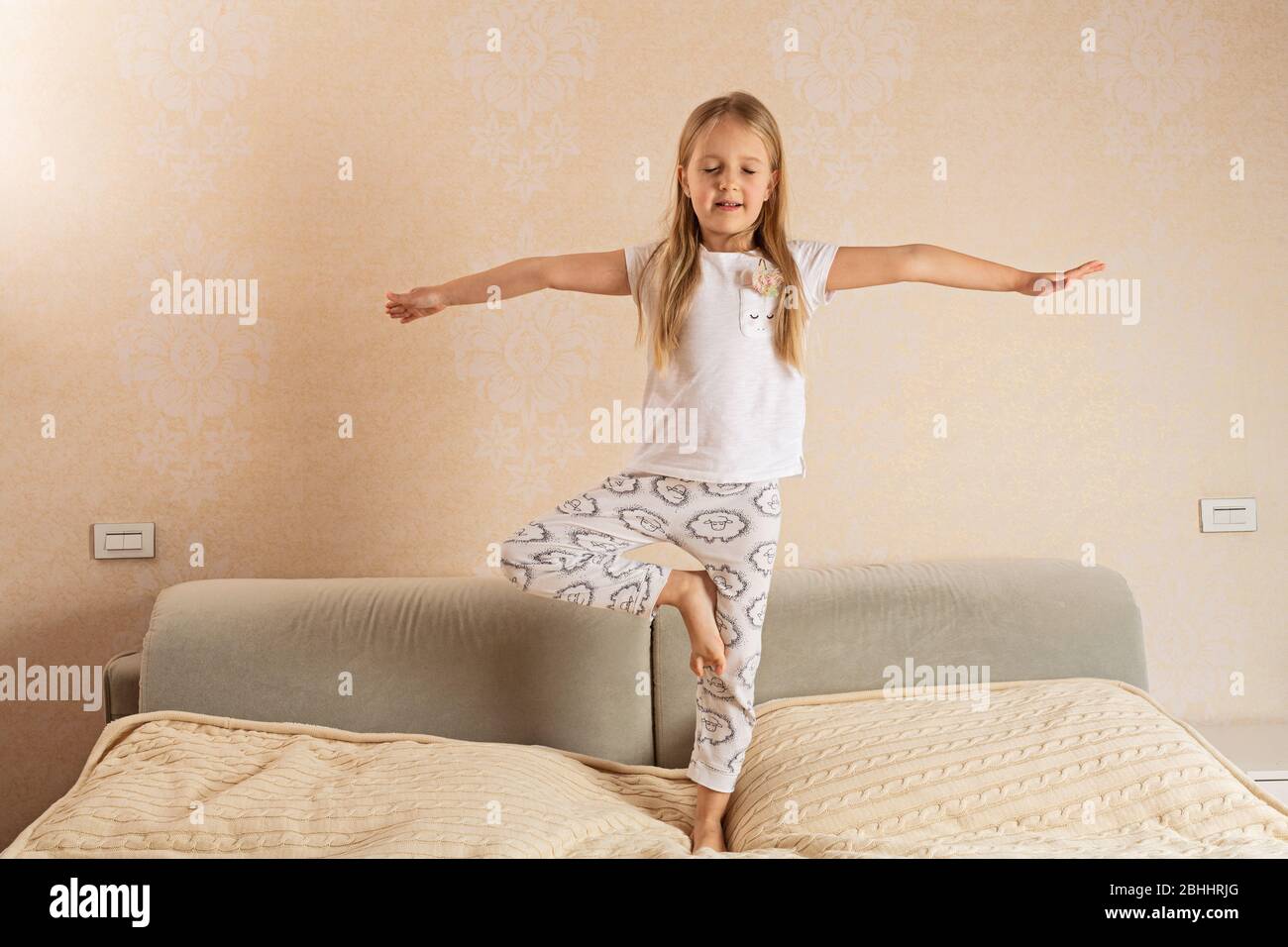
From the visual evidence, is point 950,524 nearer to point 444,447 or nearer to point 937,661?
point 937,661

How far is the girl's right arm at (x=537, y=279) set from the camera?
1.69 m

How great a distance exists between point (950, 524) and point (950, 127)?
854mm

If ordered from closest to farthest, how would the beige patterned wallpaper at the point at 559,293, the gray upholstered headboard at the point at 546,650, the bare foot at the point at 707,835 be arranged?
1. the bare foot at the point at 707,835
2. the gray upholstered headboard at the point at 546,650
3. the beige patterned wallpaper at the point at 559,293

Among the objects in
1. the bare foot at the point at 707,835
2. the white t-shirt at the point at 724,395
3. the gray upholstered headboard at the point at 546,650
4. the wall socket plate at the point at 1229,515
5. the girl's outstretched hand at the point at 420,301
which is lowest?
the bare foot at the point at 707,835

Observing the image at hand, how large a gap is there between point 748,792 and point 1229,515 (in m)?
1.33

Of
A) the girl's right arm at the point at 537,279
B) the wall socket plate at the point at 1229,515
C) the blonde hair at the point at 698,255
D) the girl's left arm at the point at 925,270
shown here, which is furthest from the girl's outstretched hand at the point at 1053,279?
the wall socket plate at the point at 1229,515

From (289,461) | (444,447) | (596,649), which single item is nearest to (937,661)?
(596,649)

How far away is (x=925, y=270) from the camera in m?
1.66

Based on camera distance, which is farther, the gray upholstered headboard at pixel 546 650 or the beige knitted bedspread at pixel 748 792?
the gray upholstered headboard at pixel 546 650

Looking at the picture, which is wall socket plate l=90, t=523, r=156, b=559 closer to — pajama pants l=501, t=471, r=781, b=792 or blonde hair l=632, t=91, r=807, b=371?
pajama pants l=501, t=471, r=781, b=792

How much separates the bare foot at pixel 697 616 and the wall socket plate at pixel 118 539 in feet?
3.81

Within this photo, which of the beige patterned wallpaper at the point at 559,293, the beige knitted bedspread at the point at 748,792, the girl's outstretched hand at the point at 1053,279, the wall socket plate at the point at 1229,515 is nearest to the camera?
the beige knitted bedspread at the point at 748,792

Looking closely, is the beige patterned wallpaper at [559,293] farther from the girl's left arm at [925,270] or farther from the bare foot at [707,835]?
the bare foot at [707,835]
